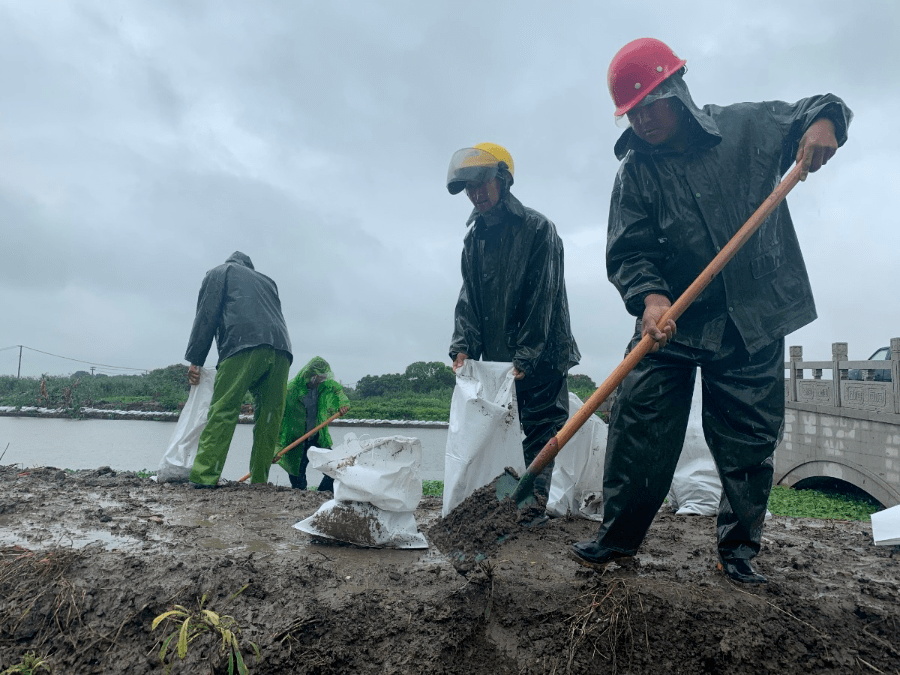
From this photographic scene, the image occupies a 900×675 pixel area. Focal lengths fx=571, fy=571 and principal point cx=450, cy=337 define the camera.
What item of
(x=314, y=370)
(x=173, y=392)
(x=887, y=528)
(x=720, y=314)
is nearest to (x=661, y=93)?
(x=720, y=314)

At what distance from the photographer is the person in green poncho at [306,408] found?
218 inches

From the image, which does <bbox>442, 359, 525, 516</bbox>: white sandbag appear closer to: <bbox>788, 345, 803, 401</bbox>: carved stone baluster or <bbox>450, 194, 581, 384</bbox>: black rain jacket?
<bbox>450, 194, 581, 384</bbox>: black rain jacket


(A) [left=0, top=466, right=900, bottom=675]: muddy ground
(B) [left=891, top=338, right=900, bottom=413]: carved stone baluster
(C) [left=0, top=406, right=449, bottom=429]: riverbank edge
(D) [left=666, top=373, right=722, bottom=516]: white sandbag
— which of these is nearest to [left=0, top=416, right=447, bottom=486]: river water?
(C) [left=0, top=406, right=449, bottom=429]: riverbank edge

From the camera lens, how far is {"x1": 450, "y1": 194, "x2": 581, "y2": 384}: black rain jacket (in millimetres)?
3012

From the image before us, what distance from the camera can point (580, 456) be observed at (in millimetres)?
3186

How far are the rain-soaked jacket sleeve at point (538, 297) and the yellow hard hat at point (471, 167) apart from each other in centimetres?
41

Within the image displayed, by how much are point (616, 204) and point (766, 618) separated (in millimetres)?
1421

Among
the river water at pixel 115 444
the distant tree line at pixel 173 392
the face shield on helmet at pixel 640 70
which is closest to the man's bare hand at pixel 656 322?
the face shield on helmet at pixel 640 70

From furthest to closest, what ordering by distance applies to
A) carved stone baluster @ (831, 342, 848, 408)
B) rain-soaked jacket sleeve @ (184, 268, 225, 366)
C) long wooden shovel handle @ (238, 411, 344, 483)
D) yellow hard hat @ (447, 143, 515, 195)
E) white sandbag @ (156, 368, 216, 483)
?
carved stone baluster @ (831, 342, 848, 408)
long wooden shovel handle @ (238, 411, 344, 483)
rain-soaked jacket sleeve @ (184, 268, 225, 366)
white sandbag @ (156, 368, 216, 483)
yellow hard hat @ (447, 143, 515, 195)

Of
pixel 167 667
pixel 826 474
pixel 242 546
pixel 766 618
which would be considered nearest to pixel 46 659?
pixel 167 667

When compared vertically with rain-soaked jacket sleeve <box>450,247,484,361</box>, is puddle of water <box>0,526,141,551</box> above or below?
below

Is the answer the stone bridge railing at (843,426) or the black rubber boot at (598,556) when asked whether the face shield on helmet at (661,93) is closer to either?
the black rubber boot at (598,556)

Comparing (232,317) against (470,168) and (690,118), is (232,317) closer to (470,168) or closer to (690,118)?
(470,168)

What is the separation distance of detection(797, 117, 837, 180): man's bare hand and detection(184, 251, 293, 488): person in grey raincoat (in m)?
3.60
